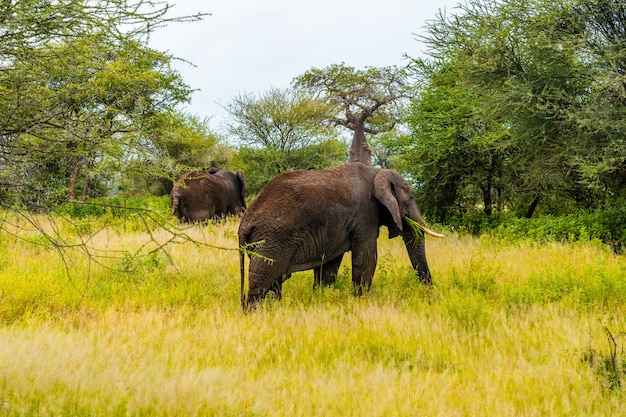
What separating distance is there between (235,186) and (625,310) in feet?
41.9

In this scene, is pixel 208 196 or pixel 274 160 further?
pixel 274 160

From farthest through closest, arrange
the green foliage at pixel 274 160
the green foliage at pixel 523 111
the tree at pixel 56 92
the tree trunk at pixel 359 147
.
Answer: the green foliage at pixel 274 160, the tree trunk at pixel 359 147, the green foliage at pixel 523 111, the tree at pixel 56 92

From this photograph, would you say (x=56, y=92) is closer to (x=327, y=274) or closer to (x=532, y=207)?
(x=327, y=274)

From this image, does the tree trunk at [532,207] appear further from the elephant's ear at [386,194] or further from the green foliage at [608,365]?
the green foliage at [608,365]

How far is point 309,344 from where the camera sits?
5.47 metres

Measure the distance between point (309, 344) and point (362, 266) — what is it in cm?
226

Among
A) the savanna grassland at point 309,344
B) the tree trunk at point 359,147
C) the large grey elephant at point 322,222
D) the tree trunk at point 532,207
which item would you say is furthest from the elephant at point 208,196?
the tree trunk at point 532,207

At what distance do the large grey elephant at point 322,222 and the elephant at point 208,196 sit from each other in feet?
19.0

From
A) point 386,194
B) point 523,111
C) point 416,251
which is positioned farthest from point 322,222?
point 523,111

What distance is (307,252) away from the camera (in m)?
6.97

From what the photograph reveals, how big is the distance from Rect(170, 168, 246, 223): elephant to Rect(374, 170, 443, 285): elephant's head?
229 inches

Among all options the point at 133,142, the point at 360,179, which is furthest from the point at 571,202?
the point at 133,142

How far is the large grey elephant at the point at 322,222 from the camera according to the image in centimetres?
671

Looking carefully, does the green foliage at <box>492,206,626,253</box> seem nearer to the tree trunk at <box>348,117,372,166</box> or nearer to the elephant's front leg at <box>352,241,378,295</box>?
the elephant's front leg at <box>352,241,378,295</box>
